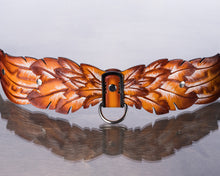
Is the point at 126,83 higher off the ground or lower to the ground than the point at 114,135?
higher

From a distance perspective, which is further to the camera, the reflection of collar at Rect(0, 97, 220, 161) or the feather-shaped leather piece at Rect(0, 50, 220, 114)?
the feather-shaped leather piece at Rect(0, 50, 220, 114)

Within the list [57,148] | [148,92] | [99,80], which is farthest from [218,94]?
[57,148]

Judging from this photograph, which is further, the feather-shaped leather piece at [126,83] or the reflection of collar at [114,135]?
the feather-shaped leather piece at [126,83]

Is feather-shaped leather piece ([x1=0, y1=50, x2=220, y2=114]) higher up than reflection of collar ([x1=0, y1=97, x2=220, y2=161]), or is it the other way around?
feather-shaped leather piece ([x1=0, y1=50, x2=220, y2=114])

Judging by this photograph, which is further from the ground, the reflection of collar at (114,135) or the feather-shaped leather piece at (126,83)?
the feather-shaped leather piece at (126,83)
